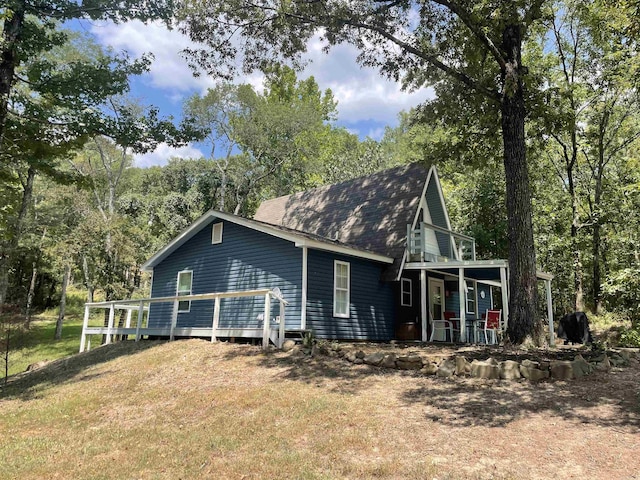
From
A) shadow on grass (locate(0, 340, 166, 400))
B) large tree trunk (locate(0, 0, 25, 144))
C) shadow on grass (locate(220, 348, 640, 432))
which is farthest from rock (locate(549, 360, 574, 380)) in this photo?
large tree trunk (locate(0, 0, 25, 144))

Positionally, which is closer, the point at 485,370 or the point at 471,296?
the point at 485,370

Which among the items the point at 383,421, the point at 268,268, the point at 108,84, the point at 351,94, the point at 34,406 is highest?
the point at 351,94

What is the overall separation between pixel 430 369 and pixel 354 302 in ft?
17.9

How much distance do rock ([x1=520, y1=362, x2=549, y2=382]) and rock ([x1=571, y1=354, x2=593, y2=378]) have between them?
17.8 inches

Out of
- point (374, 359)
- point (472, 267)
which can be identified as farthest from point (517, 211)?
point (374, 359)

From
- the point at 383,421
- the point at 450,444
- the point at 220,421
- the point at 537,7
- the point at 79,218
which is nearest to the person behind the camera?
the point at 450,444

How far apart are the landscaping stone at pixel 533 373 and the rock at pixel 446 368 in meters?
1.08

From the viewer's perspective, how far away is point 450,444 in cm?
503

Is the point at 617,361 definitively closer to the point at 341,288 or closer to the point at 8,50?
the point at 341,288

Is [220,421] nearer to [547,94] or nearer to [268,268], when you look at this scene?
[268,268]

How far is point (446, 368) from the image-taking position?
780 centimetres

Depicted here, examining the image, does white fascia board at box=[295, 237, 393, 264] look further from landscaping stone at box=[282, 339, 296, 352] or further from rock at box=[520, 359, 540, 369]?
rock at box=[520, 359, 540, 369]

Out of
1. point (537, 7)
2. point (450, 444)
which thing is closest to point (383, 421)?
point (450, 444)

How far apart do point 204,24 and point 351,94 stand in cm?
2797
